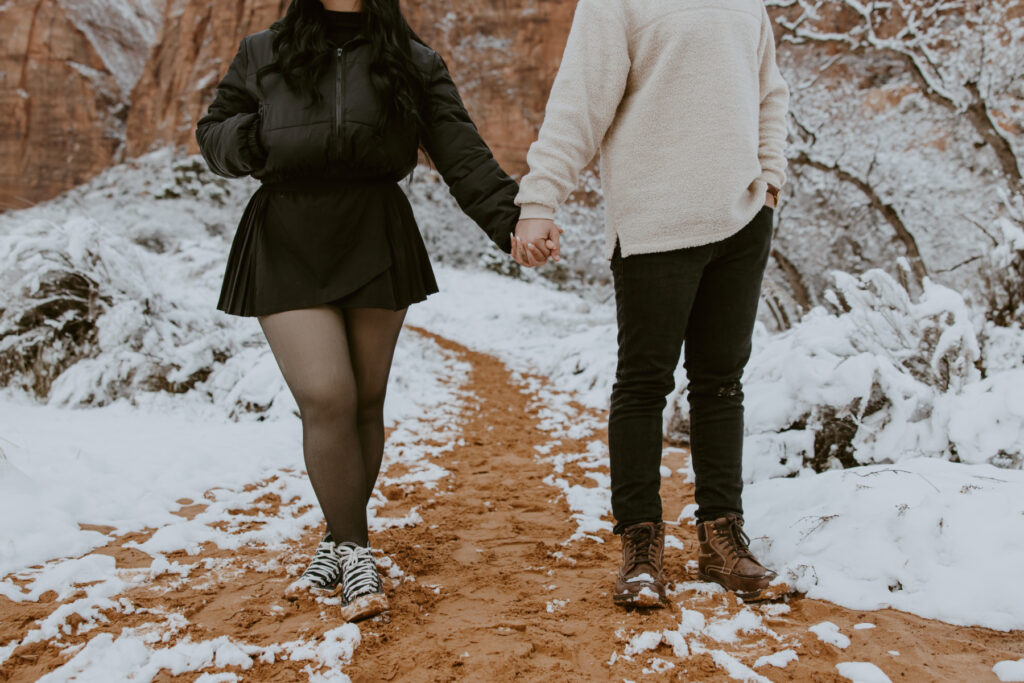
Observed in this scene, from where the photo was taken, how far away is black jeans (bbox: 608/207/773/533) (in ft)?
6.31

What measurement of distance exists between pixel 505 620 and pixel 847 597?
0.96 m

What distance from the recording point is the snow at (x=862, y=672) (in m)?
1.46

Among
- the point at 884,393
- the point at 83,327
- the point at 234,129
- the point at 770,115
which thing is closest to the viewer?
the point at 234,129

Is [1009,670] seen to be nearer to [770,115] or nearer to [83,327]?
[770,115]

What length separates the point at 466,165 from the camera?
213 centimetres

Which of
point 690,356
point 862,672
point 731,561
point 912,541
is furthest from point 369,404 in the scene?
point 912,541

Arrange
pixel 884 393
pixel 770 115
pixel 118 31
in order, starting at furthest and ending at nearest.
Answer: pixel 118 31, pixel 884 393, pixel 770 115

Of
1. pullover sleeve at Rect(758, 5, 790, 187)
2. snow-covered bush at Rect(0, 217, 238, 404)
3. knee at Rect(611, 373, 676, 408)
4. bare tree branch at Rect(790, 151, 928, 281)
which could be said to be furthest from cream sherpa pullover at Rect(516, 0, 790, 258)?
bare tree branch at Rect(790, 151, 928, 281)

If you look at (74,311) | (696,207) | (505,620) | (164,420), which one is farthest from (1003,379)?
(74,311)

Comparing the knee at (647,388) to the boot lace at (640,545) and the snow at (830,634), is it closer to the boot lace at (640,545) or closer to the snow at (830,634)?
the boot lace at (640,545)

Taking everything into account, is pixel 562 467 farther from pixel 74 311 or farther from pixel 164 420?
pixel 74 311

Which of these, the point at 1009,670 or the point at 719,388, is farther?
the point at 719,388

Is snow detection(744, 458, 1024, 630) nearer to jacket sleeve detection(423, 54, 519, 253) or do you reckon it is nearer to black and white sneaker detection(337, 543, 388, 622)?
black and white sneaker detection(337, 543, 388, 622)

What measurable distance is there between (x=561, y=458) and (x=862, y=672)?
8.29ft
